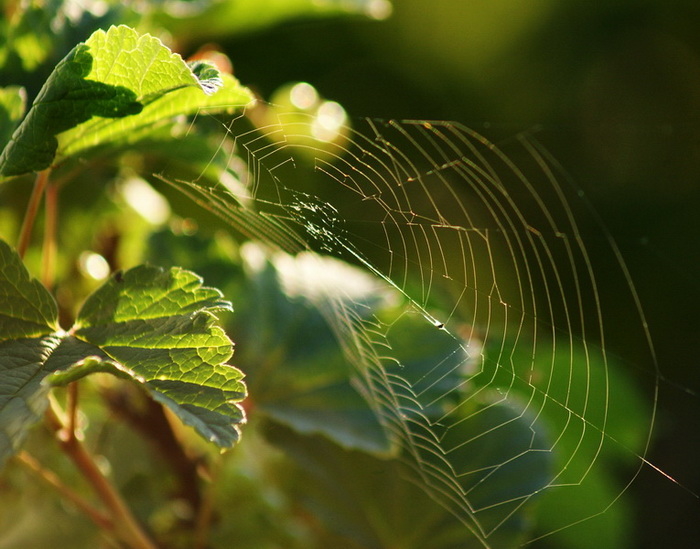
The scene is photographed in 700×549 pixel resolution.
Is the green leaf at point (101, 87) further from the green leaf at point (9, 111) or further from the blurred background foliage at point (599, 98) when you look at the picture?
the blurred background foliage at point (599, 98)

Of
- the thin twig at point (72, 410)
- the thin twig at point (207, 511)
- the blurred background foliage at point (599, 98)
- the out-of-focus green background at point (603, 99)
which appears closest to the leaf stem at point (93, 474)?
the thin twig at point (72, 410)

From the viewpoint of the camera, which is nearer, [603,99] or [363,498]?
[363,498]

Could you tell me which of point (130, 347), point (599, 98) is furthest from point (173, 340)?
point (599, 98)

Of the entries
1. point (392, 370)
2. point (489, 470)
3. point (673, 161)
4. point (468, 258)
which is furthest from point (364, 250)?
point (673, 161)

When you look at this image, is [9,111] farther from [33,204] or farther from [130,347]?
[130,347]

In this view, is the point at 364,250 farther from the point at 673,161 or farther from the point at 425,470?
the point at 673,161

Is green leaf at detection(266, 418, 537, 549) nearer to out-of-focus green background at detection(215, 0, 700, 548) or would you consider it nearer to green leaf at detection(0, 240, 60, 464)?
green leaf at detection(0, 240, 60, 464)
